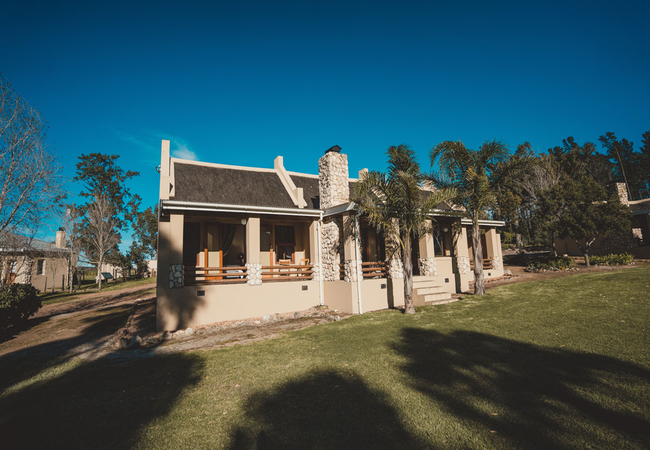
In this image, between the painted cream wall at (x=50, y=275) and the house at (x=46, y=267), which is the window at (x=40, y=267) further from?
the painted cream wall at (x=50, y=275)

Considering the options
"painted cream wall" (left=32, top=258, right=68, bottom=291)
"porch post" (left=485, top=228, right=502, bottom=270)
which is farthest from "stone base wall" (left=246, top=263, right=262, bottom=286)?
"painted cream wall" (left=32, top=258, right=68, bottom=291)

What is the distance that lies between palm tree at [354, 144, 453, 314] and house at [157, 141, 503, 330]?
113 centimetres

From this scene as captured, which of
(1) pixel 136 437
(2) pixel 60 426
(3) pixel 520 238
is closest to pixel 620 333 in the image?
(1) pixel 136 437

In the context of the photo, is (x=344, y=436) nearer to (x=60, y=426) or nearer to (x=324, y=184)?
(x=60, y=426)

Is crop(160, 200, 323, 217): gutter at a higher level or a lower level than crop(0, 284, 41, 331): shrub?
higher

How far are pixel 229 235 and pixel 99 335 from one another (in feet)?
19.3

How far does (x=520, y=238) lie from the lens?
108ft

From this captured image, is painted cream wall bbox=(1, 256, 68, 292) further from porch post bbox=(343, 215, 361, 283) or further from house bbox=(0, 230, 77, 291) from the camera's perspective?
porch post bbox=(343, 215, 361, 283)

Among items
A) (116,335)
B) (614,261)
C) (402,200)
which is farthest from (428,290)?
(614,261)

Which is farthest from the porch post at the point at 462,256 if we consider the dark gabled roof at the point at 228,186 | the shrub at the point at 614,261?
the shrub at the point at 614,261

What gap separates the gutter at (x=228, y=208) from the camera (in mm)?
10258

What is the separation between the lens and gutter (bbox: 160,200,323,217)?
10.3 m

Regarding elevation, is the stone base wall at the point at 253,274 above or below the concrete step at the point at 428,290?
above

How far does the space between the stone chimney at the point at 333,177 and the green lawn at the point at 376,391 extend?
6.17 meters
